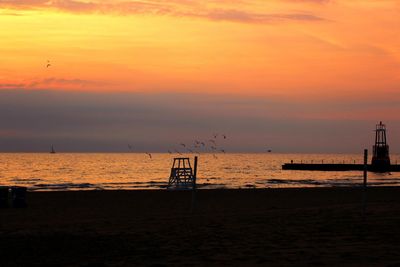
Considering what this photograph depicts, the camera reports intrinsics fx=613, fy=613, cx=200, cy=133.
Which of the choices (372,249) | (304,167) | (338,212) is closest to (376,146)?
(304,167)

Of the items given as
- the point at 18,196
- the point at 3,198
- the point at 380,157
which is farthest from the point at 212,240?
the point at 380,157

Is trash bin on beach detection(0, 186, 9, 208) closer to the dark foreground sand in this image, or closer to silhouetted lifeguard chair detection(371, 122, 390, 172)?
Answer: the dark foreground sand

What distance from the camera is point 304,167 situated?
121 m

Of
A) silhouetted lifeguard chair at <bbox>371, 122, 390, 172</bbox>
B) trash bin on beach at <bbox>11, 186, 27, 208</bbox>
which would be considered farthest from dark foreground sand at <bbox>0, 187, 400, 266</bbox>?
silhouetted lifeguard chair at <bbox>371, 122, 390, 172</bbox>

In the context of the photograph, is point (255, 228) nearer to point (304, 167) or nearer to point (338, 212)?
point (338, 212)

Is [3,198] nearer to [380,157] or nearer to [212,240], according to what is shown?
[212,240]

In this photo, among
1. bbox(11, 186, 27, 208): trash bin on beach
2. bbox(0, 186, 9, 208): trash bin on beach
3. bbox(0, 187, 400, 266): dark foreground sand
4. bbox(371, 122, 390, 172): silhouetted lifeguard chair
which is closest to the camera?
bbox(0, 187, 400, 266): dark foreground sand

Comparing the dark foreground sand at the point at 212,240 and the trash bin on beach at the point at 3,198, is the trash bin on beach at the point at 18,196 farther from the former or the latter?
the dark foreground sand at the point at 212,240


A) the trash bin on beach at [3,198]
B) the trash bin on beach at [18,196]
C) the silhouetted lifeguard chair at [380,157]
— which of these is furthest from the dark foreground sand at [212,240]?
the silhouetted lifeguard chair at [380,157]

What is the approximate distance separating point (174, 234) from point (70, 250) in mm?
2893

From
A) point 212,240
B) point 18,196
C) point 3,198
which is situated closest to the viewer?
point 212,240

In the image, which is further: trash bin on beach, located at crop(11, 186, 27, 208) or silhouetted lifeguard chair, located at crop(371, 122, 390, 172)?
silhouetted lifeguard chair, located at crop(371, 122, 390, 172)

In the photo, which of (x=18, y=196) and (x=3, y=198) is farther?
(x=18, y=196)

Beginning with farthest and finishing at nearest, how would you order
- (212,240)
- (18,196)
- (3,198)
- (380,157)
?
(380,157)
(18,196)
(3,198)
(212,240)
